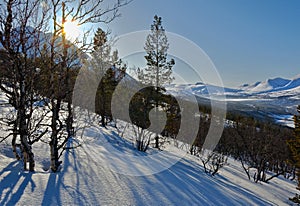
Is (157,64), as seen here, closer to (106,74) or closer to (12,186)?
(106,74)

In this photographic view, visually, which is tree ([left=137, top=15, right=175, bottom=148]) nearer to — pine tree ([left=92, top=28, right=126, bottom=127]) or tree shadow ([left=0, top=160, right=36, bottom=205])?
pine tree ([left=92, top=28, right=126, bottom=127])

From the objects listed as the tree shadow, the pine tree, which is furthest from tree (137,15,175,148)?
the tree shadow

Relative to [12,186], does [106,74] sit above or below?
above

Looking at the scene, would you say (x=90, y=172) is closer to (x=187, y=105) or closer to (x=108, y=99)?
(x=108, y=99)

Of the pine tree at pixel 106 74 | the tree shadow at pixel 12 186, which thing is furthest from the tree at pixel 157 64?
the tree shadow at pixel 12 186

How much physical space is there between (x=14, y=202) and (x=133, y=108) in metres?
14.2

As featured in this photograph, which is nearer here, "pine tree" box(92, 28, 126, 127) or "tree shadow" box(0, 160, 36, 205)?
"tree shadow" box(0, 160, 36, 205)

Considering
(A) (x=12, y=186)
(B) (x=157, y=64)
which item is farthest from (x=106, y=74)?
(A) (x=12, y=186)

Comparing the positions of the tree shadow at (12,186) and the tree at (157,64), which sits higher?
the tree at (157,64)

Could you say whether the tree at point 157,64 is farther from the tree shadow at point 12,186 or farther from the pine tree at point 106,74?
the tree shadow at point 12,186

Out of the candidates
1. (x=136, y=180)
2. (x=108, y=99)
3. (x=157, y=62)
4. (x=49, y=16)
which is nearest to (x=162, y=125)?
(x=157, y=62)

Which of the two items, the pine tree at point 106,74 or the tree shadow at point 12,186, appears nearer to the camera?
the tree shadow at point 12,186

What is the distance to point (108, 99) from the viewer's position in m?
22.6

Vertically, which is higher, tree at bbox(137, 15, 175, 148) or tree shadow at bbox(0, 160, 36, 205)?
tree at bbox(137, 15, 175, 148)
